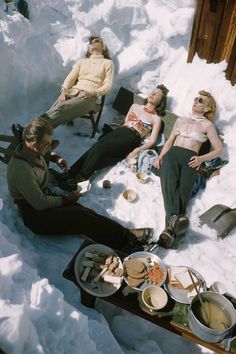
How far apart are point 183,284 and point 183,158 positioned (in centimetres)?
245

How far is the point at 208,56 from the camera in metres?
6.75

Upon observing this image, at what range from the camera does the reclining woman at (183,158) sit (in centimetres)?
470

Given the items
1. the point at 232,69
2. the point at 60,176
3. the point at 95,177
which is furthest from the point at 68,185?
the point at 232,69

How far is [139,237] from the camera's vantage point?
4.51 m

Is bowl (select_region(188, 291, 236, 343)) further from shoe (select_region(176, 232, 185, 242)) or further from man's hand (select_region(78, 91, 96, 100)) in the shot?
man's hand (select_region(78, 91, 96, 100))

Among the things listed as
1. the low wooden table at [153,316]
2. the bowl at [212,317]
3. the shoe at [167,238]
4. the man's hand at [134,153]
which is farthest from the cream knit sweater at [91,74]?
the bowl at [212,317]

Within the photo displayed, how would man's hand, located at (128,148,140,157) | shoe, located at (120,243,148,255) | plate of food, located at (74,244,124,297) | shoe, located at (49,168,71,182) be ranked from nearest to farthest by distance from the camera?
plate of food, located at (74,244,124,297), shoe, located at (120,243,148,255), shoe, located at (49,168,71,182), man's hand, located at (128,148,140,157)

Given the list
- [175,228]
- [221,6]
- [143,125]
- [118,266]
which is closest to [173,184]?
[175,228]

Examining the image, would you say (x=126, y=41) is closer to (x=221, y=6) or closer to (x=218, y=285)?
(x=221, y=6)

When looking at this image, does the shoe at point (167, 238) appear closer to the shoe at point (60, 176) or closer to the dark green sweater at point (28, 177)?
the dark green sweater at point (28, 177)

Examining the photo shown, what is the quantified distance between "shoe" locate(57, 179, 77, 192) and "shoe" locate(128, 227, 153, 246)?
3.85 ft

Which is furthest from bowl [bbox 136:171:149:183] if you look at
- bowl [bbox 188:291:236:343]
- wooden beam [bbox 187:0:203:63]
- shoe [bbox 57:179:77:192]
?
wooden beam [bbox 187:0:203:63]

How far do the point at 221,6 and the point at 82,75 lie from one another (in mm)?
2711

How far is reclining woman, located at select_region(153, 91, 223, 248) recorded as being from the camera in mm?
4702
